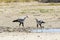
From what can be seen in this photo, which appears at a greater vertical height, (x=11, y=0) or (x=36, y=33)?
(x=36, y=33)

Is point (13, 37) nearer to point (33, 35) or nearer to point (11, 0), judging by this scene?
point (33, 35)

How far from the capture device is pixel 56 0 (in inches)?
1543

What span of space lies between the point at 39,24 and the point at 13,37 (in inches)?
136

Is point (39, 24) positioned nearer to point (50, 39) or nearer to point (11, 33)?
point (11, 33)

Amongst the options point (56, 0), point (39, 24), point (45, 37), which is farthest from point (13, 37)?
point (56, 0)

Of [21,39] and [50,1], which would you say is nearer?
[21,39]

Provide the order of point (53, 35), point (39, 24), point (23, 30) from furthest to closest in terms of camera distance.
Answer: point (39, 24) → point (23, 30) → point (53, 35)

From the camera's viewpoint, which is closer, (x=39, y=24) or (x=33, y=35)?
(x=33, y=35)

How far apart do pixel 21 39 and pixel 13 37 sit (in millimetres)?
701

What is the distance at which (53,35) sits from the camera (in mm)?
12781

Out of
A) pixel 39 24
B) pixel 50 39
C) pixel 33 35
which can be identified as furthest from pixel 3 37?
pixel 39 24

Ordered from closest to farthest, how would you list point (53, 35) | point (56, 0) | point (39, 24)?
point (53, 35), point (39, 24), point (56, 0)

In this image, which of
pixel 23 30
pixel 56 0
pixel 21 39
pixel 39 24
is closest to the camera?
pixel 21 39

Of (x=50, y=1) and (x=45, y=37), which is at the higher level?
(x=45, y=37)
